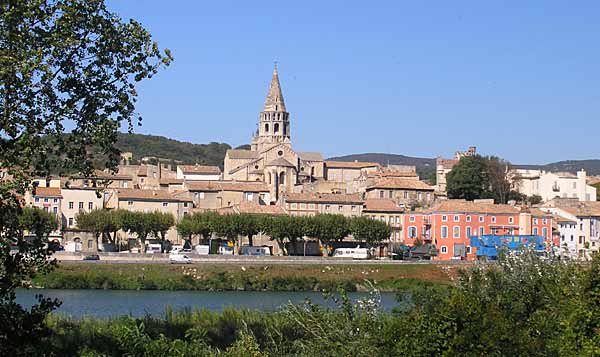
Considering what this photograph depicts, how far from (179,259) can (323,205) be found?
23175 millimetres

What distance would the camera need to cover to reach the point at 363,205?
85.7m

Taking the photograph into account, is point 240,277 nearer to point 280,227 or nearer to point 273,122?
point 280,227

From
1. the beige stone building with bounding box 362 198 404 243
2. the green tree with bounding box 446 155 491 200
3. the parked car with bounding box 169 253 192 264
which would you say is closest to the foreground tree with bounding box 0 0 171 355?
the parked car with bounding box 169 253 192 264

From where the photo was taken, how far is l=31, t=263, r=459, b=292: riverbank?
56594 millimetres

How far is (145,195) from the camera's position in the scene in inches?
3135

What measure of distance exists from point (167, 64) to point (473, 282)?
30.1 feet

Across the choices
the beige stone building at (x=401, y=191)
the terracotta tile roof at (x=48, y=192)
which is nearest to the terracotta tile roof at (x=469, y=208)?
the beige stone building at (x=401, y=191)

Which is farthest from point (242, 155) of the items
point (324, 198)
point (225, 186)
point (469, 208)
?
point (469, 208)

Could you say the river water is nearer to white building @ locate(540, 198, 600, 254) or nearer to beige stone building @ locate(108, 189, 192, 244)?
beige stone building @ locate(108, 189, 192, 244)

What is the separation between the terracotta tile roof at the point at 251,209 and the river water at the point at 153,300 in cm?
2174

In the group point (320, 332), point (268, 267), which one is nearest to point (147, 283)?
point (268, 267)

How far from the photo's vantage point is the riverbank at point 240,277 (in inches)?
2228

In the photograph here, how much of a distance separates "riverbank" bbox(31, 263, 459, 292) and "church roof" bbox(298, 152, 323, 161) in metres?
49.6

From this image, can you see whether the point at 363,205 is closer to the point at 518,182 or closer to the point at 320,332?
the point at 518,182
